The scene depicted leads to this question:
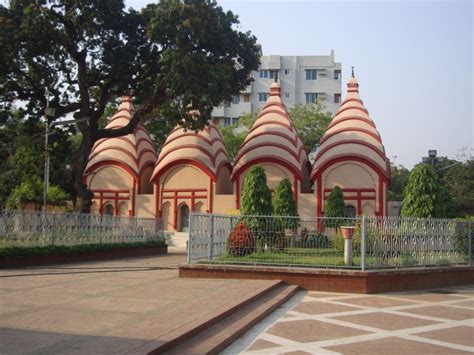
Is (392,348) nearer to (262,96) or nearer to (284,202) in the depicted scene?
(284,202)

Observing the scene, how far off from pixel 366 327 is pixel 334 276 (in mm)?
3322

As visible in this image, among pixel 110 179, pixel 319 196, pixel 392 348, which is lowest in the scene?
pixel 392 348

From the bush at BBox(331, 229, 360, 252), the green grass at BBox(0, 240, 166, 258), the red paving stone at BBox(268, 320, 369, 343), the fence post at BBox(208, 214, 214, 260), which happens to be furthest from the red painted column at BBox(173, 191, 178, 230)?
the red paving stone at BBox(268, 320, 369, 343)

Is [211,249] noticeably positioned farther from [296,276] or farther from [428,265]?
[428,265]

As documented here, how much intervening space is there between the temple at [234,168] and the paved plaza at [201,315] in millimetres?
16454

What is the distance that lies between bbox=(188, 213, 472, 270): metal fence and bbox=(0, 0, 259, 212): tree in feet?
31.3

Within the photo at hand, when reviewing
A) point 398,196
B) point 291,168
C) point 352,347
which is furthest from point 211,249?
point 398,196

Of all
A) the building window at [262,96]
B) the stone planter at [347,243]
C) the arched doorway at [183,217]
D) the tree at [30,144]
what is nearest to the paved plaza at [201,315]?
the stone planter at [347,243]

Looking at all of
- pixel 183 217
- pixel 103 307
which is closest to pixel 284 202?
pixel 183 217

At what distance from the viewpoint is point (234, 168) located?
30.0 metres

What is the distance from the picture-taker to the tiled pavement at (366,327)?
6.73m

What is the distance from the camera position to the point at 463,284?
1334 centimetres

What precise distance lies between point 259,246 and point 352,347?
5.77 metres

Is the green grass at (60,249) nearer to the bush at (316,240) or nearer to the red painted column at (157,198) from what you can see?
the bush at (316,240)
